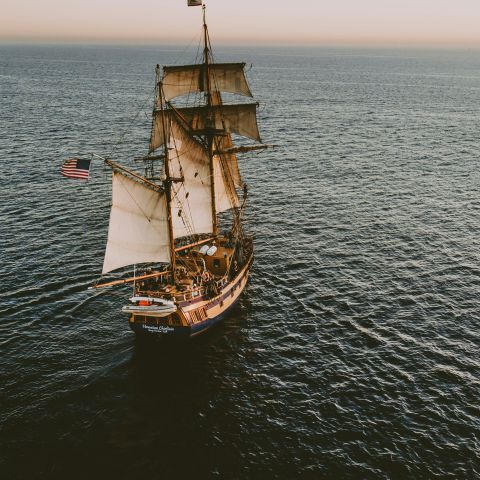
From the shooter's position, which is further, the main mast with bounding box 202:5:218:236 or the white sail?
the white sail

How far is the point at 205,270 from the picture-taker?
47125 mm

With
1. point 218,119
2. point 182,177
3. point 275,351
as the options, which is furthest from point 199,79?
point 275,351

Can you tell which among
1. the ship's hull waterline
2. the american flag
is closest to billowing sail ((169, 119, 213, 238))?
the american flag

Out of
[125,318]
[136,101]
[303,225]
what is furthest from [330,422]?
[136,101]

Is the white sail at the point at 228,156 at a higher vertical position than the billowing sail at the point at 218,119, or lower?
lower

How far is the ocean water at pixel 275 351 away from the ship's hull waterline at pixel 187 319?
1733 mm

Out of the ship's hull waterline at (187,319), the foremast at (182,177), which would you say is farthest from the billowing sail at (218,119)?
the ship's hull waterline at (187,319)

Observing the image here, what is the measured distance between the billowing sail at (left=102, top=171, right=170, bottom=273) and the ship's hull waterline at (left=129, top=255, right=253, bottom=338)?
512cm

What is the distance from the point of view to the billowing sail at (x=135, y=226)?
40.8 m

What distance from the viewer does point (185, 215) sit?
5156cm

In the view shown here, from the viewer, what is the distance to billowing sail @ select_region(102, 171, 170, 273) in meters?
40.8

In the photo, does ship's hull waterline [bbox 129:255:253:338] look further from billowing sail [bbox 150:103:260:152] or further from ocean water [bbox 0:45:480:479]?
billowing sail [bbox 150:103:260:152]

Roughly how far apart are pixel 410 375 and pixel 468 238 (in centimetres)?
3142

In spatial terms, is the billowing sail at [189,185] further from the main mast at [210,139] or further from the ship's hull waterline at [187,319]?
the ship's hull waterline at [187,319]
